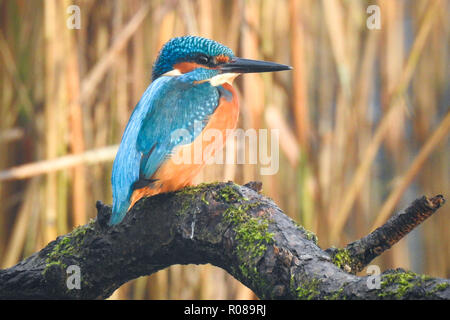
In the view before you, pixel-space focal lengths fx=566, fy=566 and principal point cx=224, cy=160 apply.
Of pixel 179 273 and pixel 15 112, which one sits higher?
pixel 15 112

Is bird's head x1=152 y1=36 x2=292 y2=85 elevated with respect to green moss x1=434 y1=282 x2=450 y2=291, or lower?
elevated

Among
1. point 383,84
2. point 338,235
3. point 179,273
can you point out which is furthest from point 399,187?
point 179,273

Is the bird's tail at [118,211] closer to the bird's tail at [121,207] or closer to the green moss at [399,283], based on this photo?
the bird's tail at [121,207]

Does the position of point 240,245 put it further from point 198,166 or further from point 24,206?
point 24,206

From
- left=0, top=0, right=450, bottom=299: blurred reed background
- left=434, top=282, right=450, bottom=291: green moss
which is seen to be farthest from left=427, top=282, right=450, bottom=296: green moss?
left=0, top=0, right=450, bottom=299: blurred reed background

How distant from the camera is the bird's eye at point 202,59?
206cm

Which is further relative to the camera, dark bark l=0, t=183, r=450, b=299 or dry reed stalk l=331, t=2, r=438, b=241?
dry reed stalk l=331, t=2, r=438, b=241

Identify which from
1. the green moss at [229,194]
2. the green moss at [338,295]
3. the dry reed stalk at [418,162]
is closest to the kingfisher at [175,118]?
the green moss at [229,194]

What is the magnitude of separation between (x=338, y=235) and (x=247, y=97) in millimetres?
876

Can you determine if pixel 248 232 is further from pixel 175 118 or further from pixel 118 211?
pixel 175 118

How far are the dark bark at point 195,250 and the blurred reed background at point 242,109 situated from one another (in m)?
0.99

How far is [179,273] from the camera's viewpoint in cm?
299

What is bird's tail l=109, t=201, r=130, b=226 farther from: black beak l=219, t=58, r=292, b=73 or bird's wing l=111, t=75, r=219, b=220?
black beak l=219, t=58, r=292, b=73

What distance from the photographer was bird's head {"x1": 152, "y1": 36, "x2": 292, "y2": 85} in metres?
2.05
